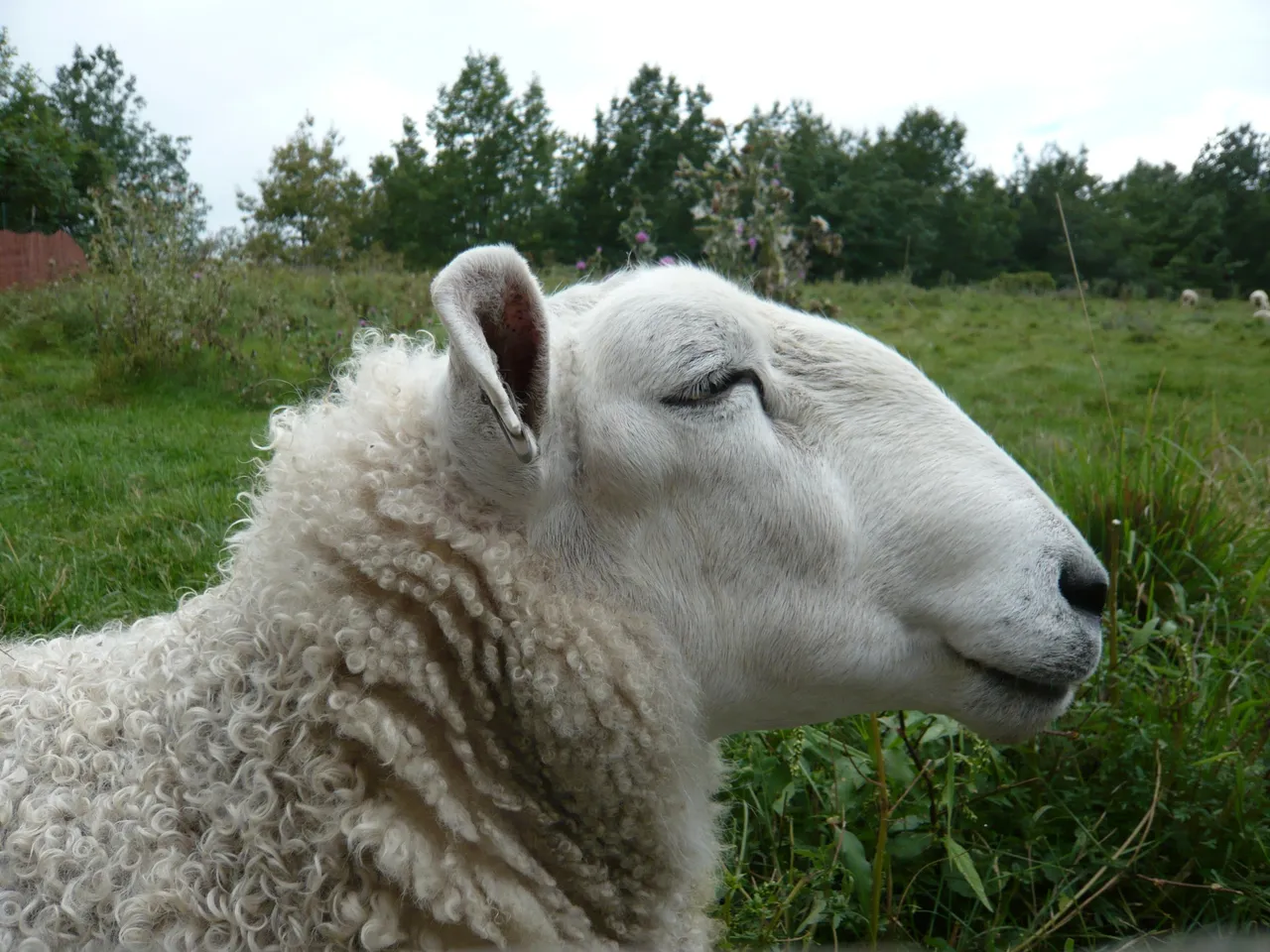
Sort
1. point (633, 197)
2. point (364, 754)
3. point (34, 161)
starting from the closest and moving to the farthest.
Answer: point (364, 754)
point (34, 161)
point (633, 197)

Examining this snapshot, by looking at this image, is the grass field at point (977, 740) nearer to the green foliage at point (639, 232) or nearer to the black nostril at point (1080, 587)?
the black nostril at point (1080, 587)

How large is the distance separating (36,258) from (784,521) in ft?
47.9

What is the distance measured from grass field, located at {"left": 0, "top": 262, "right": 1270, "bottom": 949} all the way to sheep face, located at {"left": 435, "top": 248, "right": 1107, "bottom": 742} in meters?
0.71

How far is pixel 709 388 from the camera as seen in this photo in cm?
181

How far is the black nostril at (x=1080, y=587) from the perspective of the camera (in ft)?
5.80

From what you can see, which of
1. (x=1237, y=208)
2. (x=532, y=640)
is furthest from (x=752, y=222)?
(x=1237, y=208)

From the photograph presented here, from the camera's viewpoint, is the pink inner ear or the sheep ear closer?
the sheep ear

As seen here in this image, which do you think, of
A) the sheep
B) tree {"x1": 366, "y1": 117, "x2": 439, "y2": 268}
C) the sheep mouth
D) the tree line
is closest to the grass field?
the sheep mouth

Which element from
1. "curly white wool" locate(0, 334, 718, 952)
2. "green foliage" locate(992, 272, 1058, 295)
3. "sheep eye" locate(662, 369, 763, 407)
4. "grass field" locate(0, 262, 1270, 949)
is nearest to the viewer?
"curly white wool" locate(0, 334, 718, 952)

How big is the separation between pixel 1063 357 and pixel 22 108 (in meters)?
14.6

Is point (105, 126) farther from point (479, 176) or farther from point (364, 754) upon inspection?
point (364, 754)

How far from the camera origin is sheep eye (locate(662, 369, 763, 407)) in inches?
70.7

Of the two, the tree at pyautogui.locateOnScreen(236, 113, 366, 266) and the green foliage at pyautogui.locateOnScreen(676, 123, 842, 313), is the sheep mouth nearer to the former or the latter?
the green foliage at pyautogui.locateOnScreen(676, 123, 842, 313)

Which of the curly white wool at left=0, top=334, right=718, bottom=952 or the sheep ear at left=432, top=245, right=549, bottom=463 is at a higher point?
the sheep ear at left=432, top=245, right=549, bottom=463
